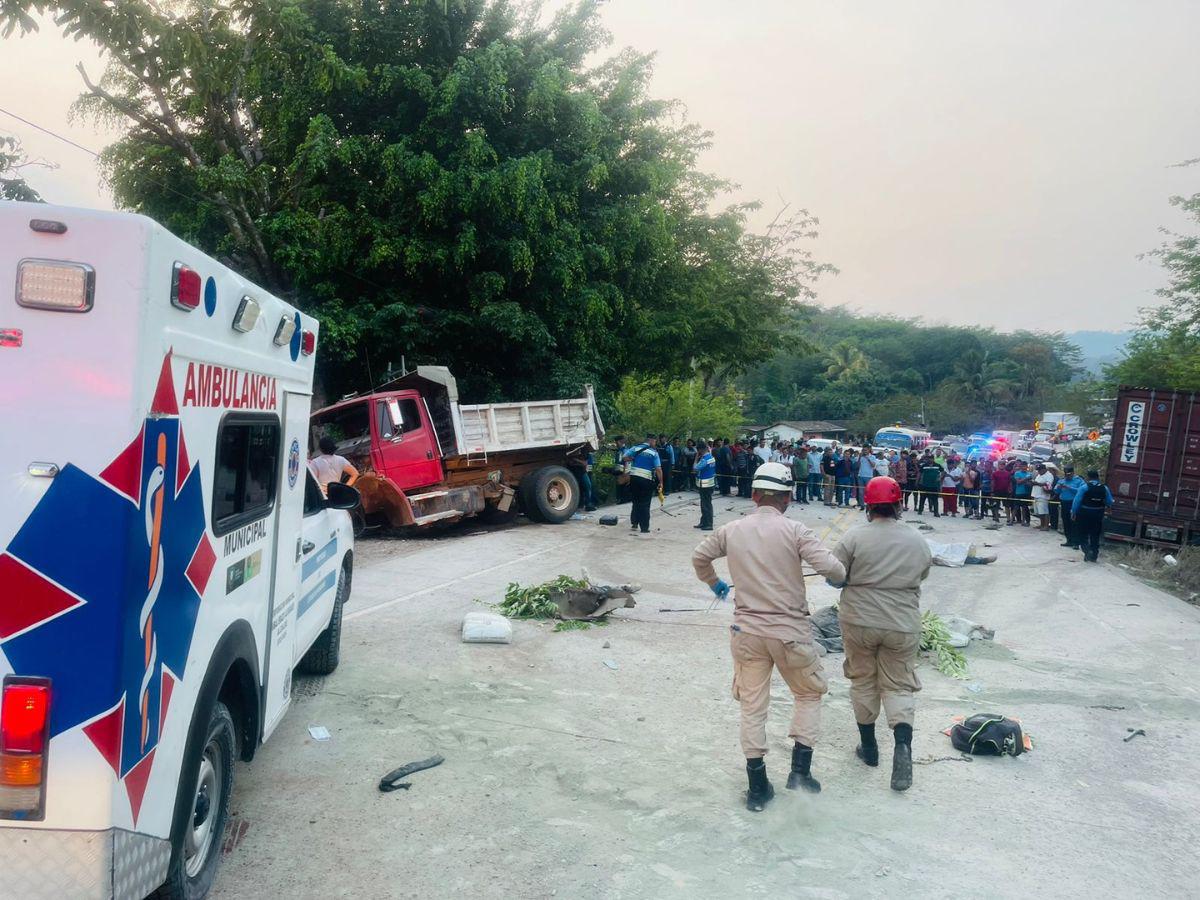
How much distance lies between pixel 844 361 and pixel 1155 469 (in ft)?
233

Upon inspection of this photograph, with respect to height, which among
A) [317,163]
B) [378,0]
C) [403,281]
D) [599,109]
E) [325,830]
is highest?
[378,0]

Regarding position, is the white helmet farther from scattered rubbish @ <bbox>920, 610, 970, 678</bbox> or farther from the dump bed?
the dump bed

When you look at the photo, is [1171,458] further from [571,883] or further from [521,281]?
[571,883]

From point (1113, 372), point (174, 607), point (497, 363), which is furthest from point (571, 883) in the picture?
point (1113, 372)

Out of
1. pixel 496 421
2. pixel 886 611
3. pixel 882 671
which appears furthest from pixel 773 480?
pixel 496 421

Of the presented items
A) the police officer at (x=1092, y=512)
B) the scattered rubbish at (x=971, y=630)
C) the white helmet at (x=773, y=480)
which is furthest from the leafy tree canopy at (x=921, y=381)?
the white helmet at (x=773, y=480)

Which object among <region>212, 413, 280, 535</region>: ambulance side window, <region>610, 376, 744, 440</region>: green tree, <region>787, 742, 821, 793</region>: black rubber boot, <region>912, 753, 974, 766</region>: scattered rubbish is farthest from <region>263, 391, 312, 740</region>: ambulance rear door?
<region>610, 376, 744, 440</region>: green tree

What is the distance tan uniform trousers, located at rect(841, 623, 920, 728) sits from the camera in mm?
5281

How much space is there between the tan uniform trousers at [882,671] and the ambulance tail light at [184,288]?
3.99m

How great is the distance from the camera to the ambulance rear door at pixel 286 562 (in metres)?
4.52

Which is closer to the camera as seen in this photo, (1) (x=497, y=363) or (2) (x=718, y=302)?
(1) (x=497, y=363)

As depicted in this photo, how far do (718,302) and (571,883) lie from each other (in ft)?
80.6

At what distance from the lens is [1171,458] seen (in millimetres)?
15461

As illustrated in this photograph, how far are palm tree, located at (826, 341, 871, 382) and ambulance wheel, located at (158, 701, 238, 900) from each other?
82.0 metres
